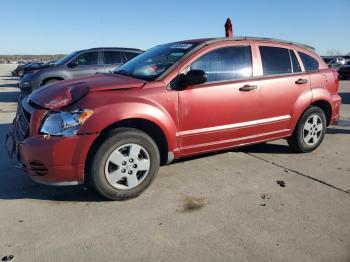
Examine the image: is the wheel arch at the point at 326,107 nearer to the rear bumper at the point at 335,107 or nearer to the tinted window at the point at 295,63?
the rear bumper at the point at 335,107

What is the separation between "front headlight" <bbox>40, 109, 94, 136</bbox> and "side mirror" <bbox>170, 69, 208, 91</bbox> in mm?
1082

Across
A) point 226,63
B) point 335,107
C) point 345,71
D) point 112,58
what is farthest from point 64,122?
point 345,71

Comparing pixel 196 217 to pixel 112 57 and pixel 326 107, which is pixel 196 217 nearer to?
pixel 326 107

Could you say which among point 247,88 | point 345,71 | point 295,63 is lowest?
point 247,88

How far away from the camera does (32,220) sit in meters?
3.49

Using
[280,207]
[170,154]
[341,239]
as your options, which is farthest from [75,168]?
[341,239]

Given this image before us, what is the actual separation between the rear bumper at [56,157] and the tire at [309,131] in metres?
3.16

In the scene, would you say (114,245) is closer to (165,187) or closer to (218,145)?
(165,187)

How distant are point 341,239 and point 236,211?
0.97 meters

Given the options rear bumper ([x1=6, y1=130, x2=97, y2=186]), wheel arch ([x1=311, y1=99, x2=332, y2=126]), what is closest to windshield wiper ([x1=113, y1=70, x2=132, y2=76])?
rear bumper ([x1=6, y1=130, x2=97, y2=186])

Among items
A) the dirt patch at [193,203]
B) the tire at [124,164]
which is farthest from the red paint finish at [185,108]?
the dirt patch at [193,203]

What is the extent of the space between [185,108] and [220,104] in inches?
20.0

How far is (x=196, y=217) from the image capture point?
3.52 metres

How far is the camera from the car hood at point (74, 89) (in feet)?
12.3
